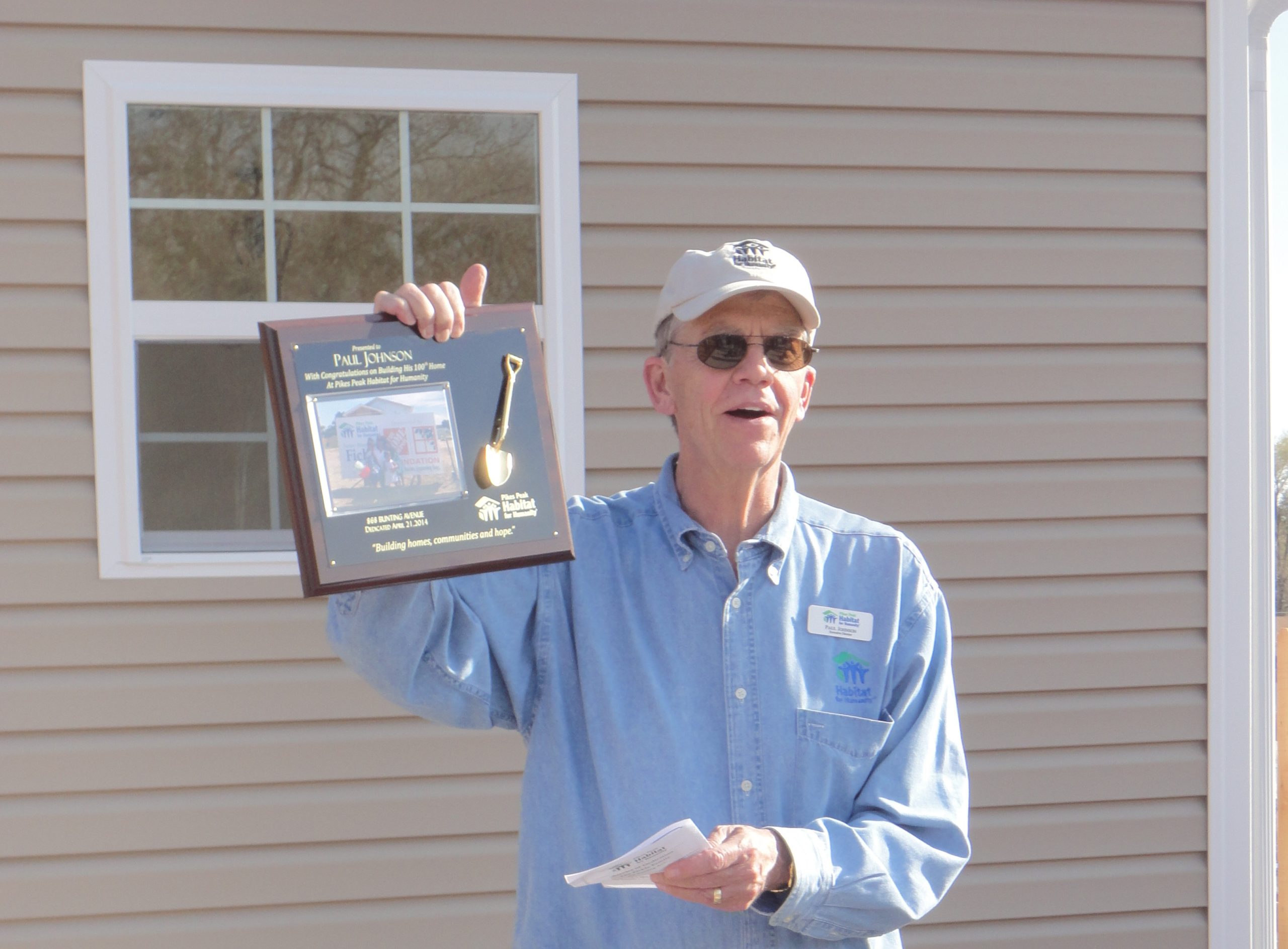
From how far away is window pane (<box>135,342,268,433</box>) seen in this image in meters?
2.94

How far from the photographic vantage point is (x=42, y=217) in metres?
2.86

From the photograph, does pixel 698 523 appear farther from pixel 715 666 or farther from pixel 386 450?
pixel 386 450

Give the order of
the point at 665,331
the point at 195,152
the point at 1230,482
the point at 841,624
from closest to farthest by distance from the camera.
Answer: the point at 841,624
the point at 665,331
the point at 195,152
the point at 1230,482

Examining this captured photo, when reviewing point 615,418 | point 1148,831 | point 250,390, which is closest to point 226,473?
point 250,390

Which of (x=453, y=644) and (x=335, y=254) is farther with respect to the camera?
(x=335, y=254)

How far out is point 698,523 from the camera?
5.60 ft

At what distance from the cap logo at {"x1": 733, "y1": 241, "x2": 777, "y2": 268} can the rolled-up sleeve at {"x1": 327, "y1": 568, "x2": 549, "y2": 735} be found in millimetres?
522

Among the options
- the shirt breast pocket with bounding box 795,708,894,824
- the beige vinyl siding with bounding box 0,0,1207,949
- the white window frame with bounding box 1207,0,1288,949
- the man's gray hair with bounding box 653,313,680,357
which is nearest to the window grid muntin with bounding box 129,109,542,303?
the beige vinyl siding with bounding box 0,0,1207,949

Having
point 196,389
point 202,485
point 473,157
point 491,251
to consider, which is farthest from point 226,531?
point 473,157

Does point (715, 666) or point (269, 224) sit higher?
point (269, 224)

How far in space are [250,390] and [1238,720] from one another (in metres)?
2.87

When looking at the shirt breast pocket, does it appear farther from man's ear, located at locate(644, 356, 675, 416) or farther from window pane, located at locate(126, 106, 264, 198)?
window pane, located at locate(126, 106, 264, 198)

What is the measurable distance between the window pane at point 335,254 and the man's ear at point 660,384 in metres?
1.45

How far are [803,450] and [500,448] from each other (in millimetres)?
1706
